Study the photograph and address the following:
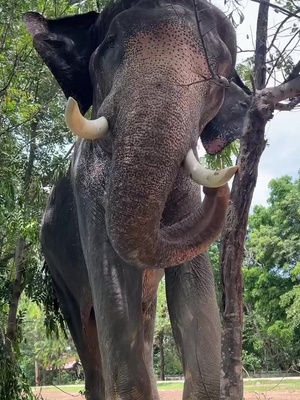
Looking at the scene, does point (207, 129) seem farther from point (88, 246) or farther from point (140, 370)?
point (140, 370)

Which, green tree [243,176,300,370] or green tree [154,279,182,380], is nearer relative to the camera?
green tree [243,176,300,370]

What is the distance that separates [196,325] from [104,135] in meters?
0.97

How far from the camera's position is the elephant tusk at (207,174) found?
2361 millimetres

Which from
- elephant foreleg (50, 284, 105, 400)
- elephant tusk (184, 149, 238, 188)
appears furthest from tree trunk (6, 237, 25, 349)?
elephant tusk (184, 149, 238, 188)

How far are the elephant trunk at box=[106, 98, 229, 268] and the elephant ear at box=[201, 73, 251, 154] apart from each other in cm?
107

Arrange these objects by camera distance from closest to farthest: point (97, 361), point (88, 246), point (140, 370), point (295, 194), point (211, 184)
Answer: point (211, 184)
point (140, 370)
point (88, 246)
point (97, 361)
point (295, 194)

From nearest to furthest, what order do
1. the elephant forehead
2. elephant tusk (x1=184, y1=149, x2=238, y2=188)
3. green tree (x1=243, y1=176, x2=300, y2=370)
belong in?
elephant tusk (x1=184, y1=149, x2=238, y2=188) → the elephant forehead → green tree (x1=243, y1=176, x2=300, y2=370)

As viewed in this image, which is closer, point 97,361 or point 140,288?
point 140,288

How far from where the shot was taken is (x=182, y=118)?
2820 mm

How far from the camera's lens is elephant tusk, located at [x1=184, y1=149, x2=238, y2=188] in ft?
7.75

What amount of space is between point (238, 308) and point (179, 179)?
73cm

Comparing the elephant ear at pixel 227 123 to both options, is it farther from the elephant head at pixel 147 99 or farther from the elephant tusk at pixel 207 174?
the elephant tusk at pixel 207 174

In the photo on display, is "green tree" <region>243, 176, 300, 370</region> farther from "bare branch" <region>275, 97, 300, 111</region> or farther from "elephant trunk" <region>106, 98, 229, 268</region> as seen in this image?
"elephant trunk" <region>106, 98, 229, 268</region>

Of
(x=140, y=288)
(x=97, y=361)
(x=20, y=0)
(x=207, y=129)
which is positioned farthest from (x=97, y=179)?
(x=20, y=0)
